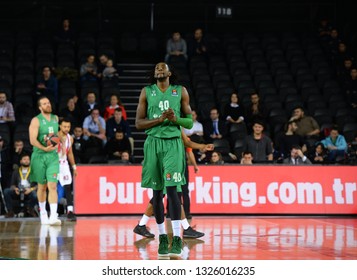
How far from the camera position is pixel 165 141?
899 cm

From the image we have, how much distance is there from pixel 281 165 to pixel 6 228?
6007mm

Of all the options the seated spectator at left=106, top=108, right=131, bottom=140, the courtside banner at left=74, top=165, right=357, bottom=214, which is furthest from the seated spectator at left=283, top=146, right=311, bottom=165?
the seated spectator at left=106, top=108, right=131, bottom=140

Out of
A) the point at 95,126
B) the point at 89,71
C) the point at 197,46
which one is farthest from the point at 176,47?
the point at 95,126

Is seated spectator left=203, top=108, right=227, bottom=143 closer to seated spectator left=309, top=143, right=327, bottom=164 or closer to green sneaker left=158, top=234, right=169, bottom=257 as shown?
seated spectator left=309, top=143, right=327, bottom=164

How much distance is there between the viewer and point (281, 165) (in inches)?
642

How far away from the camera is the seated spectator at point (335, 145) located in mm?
17719

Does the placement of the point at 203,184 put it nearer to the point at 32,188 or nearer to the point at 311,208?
the point at 311,208

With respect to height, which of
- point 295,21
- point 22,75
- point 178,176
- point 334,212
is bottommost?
point 334,212

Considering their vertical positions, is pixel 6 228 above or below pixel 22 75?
below

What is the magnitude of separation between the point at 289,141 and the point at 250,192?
2270 mm

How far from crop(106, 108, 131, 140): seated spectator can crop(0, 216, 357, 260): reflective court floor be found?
3.24 meters

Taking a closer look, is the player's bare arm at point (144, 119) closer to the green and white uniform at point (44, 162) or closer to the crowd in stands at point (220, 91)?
the green and white uniform at point (44, 162)

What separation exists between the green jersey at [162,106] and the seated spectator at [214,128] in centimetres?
936

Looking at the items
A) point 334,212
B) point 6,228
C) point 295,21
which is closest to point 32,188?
point 6,228
